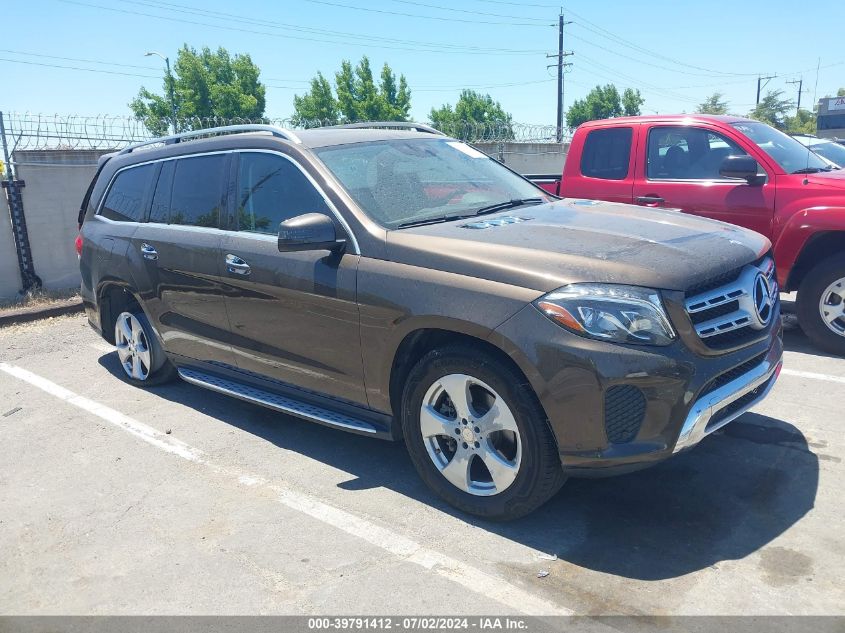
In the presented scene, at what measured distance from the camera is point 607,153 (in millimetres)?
7406

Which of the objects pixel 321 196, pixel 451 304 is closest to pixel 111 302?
pixel 321 196

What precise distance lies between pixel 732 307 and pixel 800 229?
3058 millimetres

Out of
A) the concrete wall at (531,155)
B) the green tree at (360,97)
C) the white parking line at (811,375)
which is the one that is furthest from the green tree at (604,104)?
the white parking line at (811,375)

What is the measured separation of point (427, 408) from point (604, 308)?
1.04 meters

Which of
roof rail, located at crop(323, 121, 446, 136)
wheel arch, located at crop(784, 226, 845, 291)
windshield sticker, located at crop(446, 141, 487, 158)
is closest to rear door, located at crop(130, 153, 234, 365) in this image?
roof rail, located at crop(323, 121, 446, 136)

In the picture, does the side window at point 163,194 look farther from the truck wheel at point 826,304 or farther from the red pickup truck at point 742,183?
the truck wheel at point 826,304

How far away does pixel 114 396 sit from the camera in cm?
604

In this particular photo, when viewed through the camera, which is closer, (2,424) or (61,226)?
(2,424)

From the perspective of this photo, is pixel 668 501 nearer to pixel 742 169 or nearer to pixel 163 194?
pixel 742 169

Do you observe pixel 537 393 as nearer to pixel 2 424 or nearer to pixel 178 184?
pixel 178 184

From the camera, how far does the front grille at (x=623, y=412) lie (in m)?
3.13

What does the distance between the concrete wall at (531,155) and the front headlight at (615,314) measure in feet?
50.1

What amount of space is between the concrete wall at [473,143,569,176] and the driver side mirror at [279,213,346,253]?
14564mm

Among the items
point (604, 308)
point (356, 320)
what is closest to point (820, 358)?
point (604, 308)
